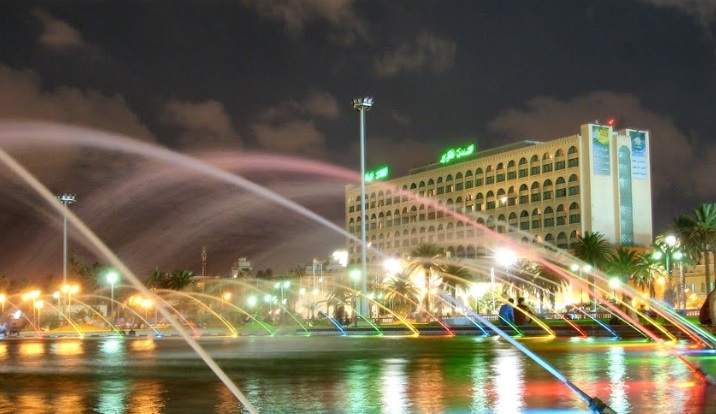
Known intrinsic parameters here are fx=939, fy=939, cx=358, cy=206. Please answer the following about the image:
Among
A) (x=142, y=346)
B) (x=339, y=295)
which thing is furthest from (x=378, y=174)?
(x=142, y=346)

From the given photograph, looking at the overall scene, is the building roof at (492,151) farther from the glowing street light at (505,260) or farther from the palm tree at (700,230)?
the palm tree at (700,230)

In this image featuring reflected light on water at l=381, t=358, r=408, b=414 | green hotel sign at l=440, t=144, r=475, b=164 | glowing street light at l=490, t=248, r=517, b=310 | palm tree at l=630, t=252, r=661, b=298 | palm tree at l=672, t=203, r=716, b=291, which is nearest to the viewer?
reflected light on water at l=381, t=358, r=408, b=414

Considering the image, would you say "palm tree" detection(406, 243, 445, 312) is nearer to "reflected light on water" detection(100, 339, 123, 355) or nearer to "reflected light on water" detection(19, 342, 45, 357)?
"reflected light on water" detection(100, 339, 123, 355)

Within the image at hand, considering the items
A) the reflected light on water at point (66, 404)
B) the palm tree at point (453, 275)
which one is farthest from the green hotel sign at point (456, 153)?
the reflected light on water at point (66, 404)

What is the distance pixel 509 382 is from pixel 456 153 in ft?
512

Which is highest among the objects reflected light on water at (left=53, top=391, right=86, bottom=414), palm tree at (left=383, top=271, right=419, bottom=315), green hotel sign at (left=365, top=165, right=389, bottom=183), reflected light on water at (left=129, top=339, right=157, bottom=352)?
green hotel sign at (left=365, top=165, right=389, bottom=183)

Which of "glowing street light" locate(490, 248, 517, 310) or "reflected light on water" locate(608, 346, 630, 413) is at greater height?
"glowing street light" locate(490, 248, 517, 310)

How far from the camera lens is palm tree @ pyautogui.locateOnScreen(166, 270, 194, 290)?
4355 inches

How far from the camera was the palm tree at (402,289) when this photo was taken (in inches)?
3514

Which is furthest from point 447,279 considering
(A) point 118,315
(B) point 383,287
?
(A) point 118,315

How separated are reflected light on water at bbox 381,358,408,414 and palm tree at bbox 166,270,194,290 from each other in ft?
300

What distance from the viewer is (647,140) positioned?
148625 mm

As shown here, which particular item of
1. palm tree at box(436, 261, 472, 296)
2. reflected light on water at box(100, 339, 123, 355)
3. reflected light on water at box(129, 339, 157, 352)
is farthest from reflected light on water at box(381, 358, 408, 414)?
palm tree at box(436, 261, 472, 296)

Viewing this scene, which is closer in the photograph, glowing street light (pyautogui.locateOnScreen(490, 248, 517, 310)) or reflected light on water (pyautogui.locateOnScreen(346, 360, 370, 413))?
reflected light on water (pyautogui.locateOnScreen(346, 360, 370, 413))
